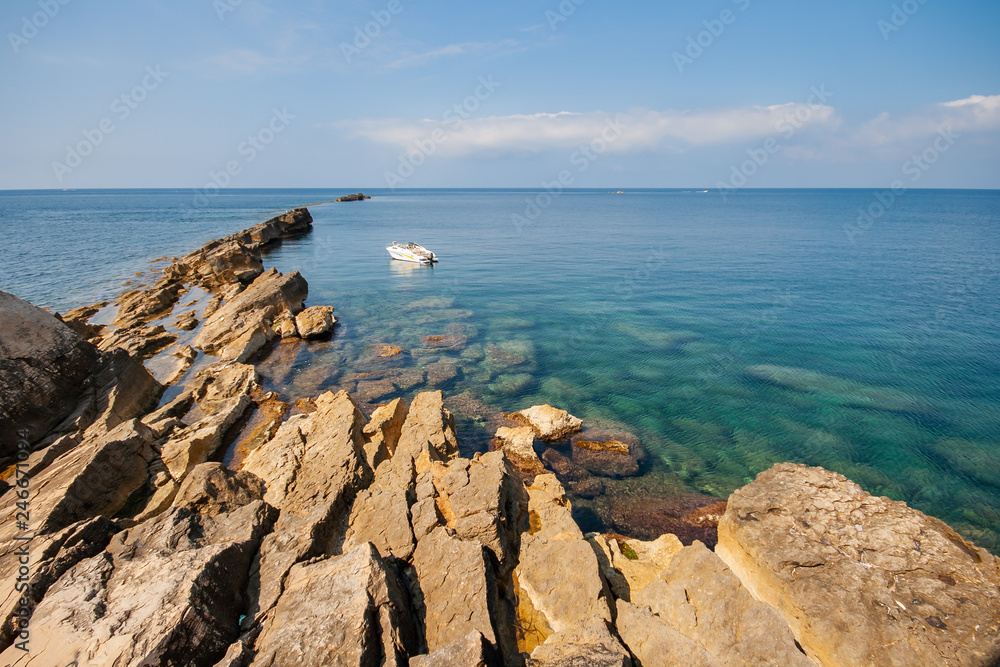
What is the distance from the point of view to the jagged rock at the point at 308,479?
8164 millimetres

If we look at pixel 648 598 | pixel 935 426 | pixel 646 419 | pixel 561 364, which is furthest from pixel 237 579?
pixel 935 426

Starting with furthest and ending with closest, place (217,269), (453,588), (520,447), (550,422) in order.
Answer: (217,269), (550,422), (520,447), (453,588)

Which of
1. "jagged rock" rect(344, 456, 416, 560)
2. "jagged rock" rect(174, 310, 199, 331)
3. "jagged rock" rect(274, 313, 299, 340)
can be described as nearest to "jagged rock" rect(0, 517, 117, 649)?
"jagged rock" rect(344, 456, 416, 560)

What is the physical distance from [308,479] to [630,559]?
808 centimetres

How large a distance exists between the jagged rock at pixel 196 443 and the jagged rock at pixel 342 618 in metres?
7.73

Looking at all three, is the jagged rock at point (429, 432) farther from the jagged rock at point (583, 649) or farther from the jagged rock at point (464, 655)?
the jagged rock at point (464, 655)

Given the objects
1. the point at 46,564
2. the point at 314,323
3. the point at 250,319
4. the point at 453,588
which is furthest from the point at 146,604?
the point at 250,319

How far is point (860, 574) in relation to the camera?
7.62m

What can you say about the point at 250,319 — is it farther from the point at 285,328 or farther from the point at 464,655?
the point at 464,655

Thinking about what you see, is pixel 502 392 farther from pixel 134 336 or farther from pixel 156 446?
pixel 134 336

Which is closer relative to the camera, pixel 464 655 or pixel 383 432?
pixel 464 655

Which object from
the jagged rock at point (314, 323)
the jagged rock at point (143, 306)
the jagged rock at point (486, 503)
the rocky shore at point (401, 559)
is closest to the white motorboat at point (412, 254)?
the jagged rock at point (143, 306)

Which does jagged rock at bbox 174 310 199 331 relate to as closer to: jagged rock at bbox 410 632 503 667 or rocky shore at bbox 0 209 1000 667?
rocky shore at bbox 0 209 1000 667

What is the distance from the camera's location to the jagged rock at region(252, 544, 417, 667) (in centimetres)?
589
